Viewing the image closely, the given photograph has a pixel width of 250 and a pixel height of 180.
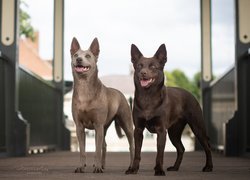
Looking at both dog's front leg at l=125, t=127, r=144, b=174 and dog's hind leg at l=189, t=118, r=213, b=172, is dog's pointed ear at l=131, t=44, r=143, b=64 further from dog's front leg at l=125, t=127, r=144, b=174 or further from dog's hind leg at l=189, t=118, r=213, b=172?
dog's hind leg at l=189, t=118, r=213, b=172

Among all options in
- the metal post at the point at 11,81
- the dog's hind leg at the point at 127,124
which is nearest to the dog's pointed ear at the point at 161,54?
the dog's hind leg at the point at 127,124

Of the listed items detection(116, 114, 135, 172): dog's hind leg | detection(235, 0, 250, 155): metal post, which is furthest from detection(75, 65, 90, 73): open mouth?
detection(235, 0, 250, 155): metal post

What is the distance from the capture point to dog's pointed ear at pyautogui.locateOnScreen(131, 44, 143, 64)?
566cm

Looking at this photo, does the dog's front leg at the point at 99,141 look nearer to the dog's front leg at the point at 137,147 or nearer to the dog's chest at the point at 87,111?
the dog's chest at the point at 87,111

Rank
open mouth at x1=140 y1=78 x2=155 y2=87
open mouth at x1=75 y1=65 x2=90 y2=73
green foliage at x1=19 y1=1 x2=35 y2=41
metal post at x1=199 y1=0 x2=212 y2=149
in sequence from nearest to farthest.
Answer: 1. open mouth at x1=140 y1=78 x2=155 y2=87
2. open mouth at x1=75 y1=65 x2=90 y2=73
3. metal post at x1=199 y1=0 x2=212 y2=149
4. green foliage at x1=19 y1=1 x2=35 y2=41

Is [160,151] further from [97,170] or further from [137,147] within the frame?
[97,170]

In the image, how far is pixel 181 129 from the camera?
6.36m

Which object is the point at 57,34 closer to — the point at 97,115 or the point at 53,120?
the point at 53,120

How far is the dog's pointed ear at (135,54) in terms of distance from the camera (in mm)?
5656

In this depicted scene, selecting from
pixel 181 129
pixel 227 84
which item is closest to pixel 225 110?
pixel 227 84

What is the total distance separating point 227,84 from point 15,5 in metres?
3.70

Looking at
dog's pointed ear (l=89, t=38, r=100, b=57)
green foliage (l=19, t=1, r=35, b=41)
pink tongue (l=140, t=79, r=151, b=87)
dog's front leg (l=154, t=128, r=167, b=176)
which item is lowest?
dog's front leg (l=154, t=128, r=167, b=176)

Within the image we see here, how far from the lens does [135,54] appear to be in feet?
18.6

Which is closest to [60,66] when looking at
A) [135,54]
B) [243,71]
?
[243,71]
